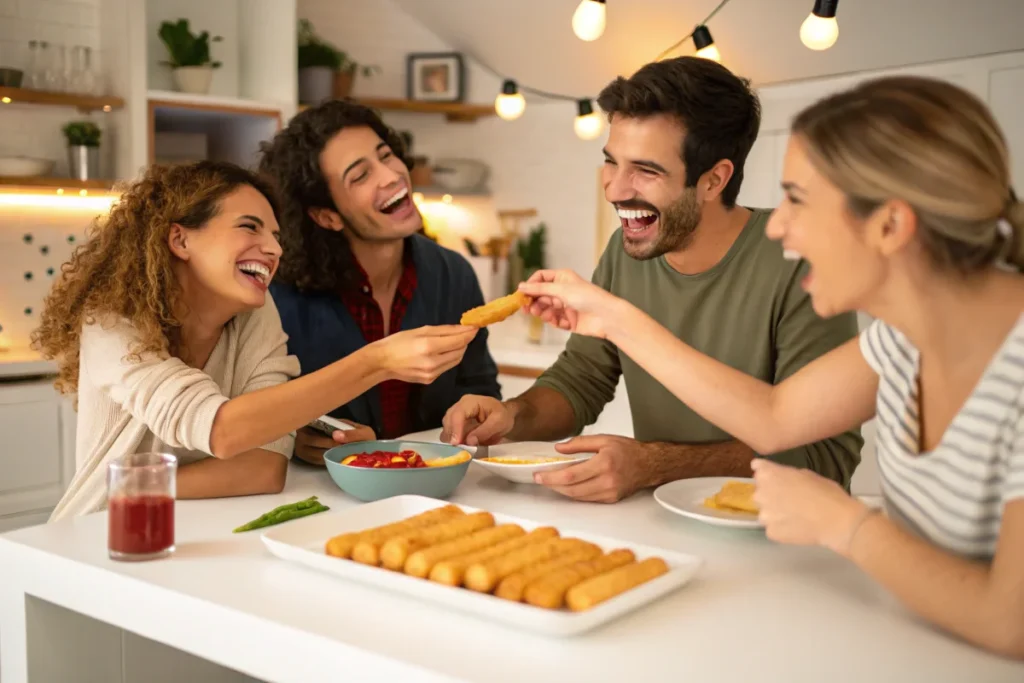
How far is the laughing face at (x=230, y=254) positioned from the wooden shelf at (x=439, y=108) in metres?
3.32

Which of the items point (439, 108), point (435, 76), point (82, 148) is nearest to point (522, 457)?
point (82, 148)

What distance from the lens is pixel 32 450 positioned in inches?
163

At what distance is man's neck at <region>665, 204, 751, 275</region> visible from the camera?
2432 millimetres

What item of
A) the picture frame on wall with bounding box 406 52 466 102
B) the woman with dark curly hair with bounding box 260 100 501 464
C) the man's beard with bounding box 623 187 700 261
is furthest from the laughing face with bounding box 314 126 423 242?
the picture frame on wall with bounding box 406 52 466 102

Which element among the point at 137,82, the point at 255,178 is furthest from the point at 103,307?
the point at 137,82

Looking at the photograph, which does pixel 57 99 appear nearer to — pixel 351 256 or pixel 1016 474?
pixel 351 256

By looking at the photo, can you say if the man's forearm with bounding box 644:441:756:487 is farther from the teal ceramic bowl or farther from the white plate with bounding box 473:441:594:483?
the teal ceramic bowl

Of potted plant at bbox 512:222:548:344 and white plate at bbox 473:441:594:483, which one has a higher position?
potted plant at bbox 512:222:548:344

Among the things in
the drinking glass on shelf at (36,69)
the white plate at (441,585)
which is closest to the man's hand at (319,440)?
the white plate at (441,585)

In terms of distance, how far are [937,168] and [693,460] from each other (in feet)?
2.91

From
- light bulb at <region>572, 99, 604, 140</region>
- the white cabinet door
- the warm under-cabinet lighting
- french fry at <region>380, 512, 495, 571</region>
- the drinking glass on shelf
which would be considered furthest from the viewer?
light bulb at <region>572, 99, 604, 140</region>

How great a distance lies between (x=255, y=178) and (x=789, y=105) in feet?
10.0

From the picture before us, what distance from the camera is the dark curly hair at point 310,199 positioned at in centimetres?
288

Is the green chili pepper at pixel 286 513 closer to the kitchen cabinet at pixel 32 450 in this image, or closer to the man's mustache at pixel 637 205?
the man's mustache at pixel 637 205
